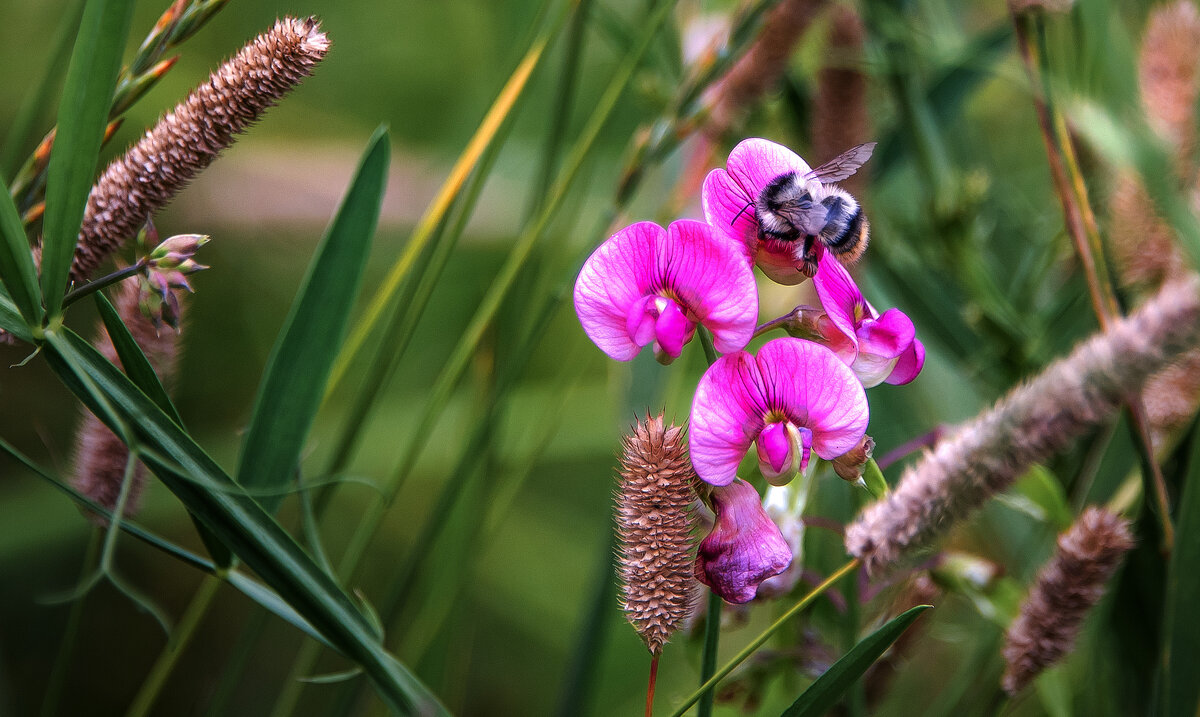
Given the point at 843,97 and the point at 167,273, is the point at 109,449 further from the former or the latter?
the point at 843,97

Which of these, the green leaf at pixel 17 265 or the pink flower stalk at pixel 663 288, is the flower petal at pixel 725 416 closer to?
the pink flower stalk at pixel 663 288

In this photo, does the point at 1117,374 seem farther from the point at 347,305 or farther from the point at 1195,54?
the point at 1195,54

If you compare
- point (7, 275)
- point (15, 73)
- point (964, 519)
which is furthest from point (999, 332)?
point (15, 73)

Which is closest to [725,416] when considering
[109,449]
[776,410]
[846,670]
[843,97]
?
[776,410]

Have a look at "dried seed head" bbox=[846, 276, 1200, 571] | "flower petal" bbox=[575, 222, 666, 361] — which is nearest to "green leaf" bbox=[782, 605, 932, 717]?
"dried seed head" bbox=[846, 276, 1200, 571]

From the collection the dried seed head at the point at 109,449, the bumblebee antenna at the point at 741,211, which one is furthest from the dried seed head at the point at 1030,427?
the dried seed head at the point at 109,449
